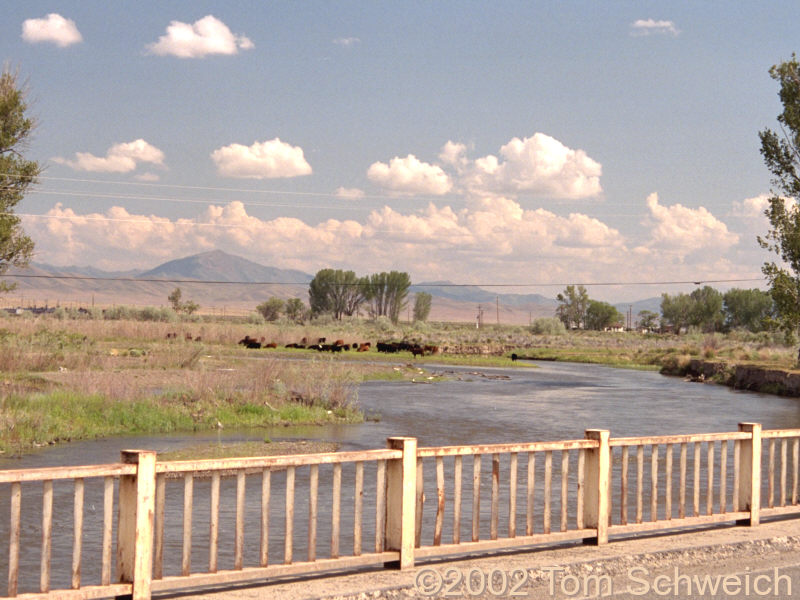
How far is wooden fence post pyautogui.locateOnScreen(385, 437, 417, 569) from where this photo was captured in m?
8.80

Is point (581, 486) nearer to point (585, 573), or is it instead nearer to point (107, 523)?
point (585, 573)

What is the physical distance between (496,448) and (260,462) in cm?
238

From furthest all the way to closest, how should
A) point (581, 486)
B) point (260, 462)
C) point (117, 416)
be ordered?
point (117, 416), point (581, 486), point (260, 462)

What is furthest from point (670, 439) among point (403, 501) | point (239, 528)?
point (239, 528)

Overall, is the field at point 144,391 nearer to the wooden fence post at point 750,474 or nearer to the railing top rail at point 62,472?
the railing top rail at point 62,472

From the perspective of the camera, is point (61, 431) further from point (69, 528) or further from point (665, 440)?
point (665, 440)

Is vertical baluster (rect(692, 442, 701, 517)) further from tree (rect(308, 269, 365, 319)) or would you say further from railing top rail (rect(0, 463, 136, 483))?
tree (rect(308, 269, 365, 319))

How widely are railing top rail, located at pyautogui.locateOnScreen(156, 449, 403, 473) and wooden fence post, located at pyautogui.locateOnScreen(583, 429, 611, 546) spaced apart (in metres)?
2.25

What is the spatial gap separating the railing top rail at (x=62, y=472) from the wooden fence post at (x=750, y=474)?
22.6ft

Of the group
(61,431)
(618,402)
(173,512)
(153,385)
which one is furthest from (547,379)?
(173,512)

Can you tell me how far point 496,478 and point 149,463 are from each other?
3.36 m

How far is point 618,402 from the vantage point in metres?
38.0

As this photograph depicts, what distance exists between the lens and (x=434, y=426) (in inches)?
1094

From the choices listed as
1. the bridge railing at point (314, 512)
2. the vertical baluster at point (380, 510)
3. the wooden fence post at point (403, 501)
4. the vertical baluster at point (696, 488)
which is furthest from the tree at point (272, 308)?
the wooden fence post at point (403, 501)
